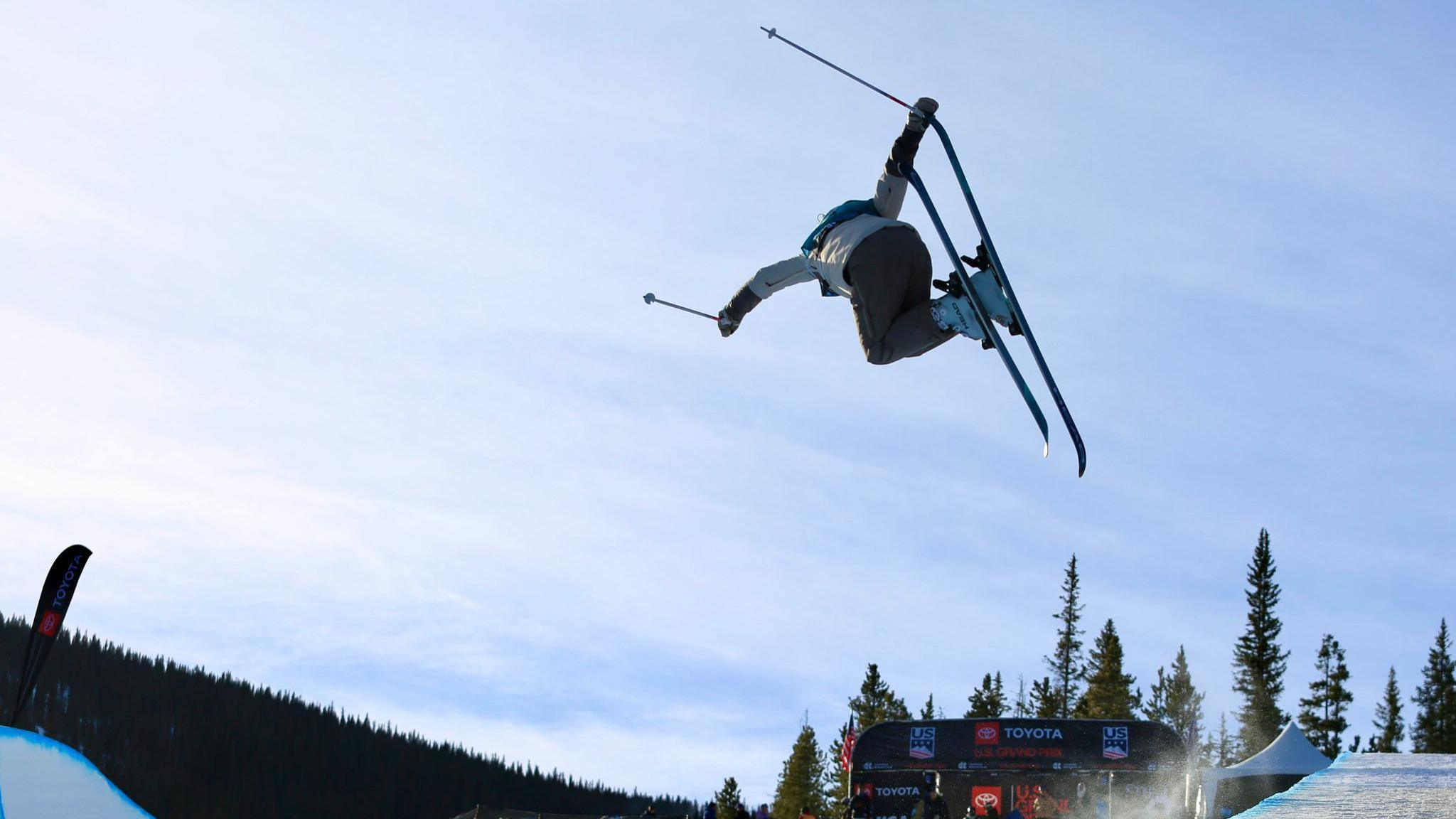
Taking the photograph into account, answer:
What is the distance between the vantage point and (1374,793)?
14055mm

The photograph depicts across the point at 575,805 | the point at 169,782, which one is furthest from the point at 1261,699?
the point at 169,782

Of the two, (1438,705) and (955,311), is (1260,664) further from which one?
(955,311)

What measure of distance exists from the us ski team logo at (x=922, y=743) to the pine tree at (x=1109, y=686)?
38.9 metres

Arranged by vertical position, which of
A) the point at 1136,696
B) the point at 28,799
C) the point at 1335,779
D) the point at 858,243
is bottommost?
the point at 28,799

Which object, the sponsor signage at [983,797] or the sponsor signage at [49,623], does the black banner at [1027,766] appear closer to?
the sponsor signage at [983,797]

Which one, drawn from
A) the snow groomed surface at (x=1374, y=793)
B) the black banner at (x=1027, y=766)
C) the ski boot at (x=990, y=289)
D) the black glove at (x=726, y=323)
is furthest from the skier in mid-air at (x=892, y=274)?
the black banner at (x=1027, y=766)

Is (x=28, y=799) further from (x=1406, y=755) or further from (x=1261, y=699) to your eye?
(x=1261, y=699)

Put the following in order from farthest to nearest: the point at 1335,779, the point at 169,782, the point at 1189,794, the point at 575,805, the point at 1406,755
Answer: the point at 575,805
the point at 169,782
the point at 1189,794
the point at 1406,755
the point at 1335,779

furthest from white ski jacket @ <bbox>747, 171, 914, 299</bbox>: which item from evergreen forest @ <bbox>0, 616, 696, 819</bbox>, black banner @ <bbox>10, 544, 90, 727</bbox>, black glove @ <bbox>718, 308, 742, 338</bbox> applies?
evergreen forest @ <bbox>0, 616, 696, 819</bbox>

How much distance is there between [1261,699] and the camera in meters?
64.2

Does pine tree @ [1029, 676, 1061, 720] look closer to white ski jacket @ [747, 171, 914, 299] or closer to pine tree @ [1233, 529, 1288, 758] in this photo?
pine tree @ [1233, 529, 1288, 758]

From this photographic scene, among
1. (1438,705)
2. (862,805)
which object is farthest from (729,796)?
(862,805)

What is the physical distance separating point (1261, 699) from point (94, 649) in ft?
167

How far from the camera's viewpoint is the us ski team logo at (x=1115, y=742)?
2166 centimetres
